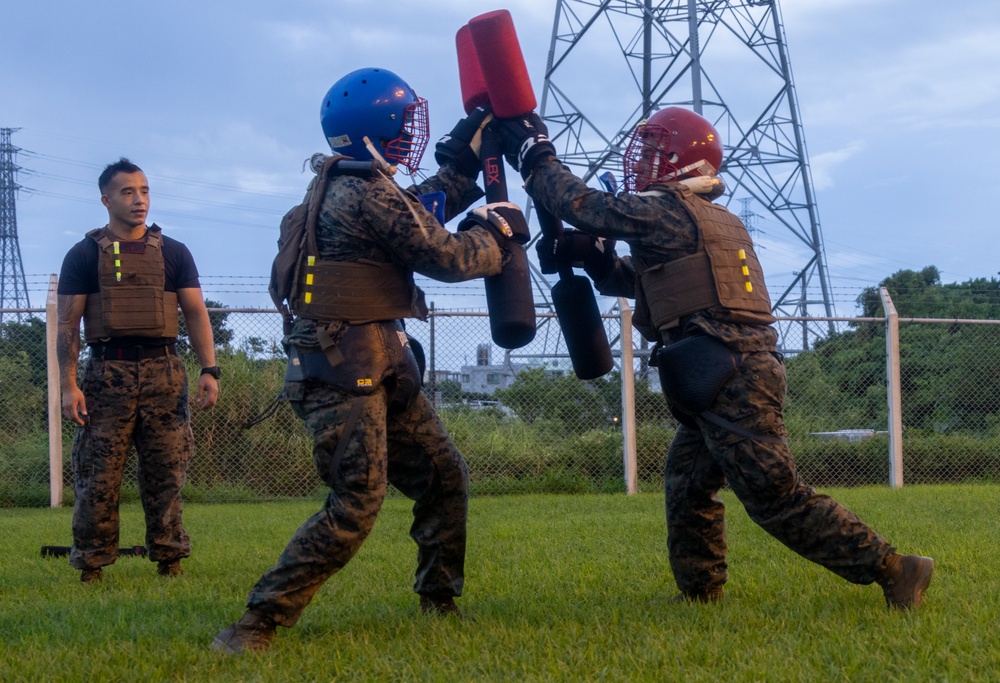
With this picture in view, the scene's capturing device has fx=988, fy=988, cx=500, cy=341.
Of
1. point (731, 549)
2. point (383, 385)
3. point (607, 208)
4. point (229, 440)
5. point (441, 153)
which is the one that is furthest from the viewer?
point (229, 440)

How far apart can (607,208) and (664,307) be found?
520 mm

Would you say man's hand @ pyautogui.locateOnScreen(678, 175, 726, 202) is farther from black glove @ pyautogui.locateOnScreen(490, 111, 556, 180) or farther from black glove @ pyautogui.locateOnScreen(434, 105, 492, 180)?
black glove @ pyautogui.locateOnScreen(434, 105, 492, 180)

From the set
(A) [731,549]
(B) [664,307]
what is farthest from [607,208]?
(A) [731,549]

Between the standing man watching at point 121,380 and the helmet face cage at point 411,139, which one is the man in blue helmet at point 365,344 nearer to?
the helmet face cage at point 411,139

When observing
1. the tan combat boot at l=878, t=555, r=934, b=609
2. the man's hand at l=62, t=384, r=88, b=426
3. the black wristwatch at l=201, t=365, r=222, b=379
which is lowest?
the tan combat boot at l=878, t=555, r=934, b=609

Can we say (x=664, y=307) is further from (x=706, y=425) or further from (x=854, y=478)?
(x=854, y=478)

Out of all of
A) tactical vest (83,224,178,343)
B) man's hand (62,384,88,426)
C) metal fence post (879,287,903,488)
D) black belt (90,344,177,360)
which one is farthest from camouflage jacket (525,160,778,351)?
metal fence post (879,287,903,488)

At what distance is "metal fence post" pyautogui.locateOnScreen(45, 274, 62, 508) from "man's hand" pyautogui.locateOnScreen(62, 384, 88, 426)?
5.24 meters

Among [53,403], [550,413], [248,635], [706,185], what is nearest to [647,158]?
[706,185]

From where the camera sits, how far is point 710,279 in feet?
14.0

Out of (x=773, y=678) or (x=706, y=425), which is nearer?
(x=773, y=678)

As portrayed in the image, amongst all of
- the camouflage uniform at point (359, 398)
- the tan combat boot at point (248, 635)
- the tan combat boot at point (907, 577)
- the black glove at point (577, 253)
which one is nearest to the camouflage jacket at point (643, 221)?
the black glove at point (577, 253)

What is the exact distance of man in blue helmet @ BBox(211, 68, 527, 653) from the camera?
3770 millimetres

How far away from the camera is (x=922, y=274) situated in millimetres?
24938
